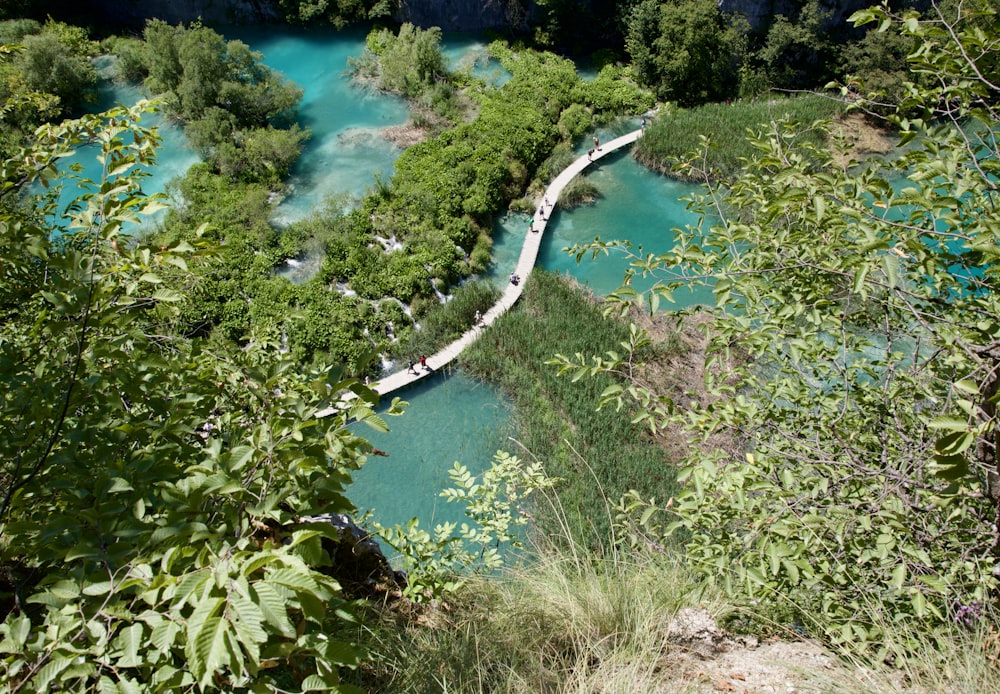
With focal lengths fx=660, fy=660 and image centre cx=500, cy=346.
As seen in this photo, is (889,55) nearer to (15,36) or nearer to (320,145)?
(320,145)

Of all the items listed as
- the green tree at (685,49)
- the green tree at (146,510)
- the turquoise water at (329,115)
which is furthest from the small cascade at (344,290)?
the green tree at (685,49)

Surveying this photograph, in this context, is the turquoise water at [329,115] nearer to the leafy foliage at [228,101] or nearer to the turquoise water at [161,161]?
the leafy foliage at [228,101]

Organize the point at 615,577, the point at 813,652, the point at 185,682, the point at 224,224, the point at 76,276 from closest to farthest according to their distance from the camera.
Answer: the point at 185,682
the point at 76,276
the point at 813,652
the point at 615,577
the point at 224,224

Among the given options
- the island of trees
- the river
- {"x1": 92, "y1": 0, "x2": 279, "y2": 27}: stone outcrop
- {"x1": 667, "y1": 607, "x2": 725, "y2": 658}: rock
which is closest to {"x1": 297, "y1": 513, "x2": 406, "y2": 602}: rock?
the island of trees

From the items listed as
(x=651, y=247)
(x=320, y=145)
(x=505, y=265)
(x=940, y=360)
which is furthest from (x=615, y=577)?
(x=320, y=145)

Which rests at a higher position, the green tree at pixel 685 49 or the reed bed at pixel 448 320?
the green tree at pixel 685 49

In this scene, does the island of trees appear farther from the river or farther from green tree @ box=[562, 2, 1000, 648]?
the river
